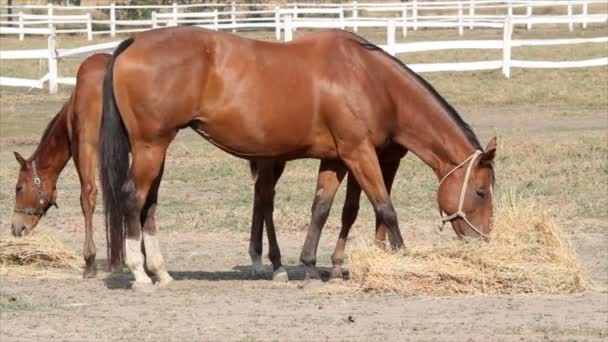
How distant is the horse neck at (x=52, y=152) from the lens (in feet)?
34.2

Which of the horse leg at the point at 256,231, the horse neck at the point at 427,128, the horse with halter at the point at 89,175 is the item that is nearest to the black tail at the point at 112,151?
the horse with halter at the point at 89,175

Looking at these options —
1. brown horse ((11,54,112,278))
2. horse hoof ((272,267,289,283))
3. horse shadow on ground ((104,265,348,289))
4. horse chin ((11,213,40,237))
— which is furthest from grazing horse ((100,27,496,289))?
horse chin ((11,213,40,237))

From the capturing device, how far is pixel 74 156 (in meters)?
10.3

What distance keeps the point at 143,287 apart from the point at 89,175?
1307mm

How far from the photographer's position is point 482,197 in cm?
927

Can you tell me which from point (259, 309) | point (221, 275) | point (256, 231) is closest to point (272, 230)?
point (256, 231)

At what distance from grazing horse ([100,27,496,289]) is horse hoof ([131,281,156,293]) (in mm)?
12

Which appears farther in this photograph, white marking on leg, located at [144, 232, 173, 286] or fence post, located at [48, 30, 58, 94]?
fence post, located at [48, 30, 58, 94]

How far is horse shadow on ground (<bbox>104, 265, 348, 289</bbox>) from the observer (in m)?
9.77

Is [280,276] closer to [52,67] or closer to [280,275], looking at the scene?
[280,275]

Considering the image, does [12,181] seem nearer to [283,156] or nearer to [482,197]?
[283,156]

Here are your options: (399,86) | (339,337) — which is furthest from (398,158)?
(339,337)

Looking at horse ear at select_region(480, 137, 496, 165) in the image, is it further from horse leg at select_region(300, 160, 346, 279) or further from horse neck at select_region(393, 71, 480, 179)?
horse leg at select_region(300, 160, 346, 279)

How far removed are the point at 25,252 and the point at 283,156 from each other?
2.49m
